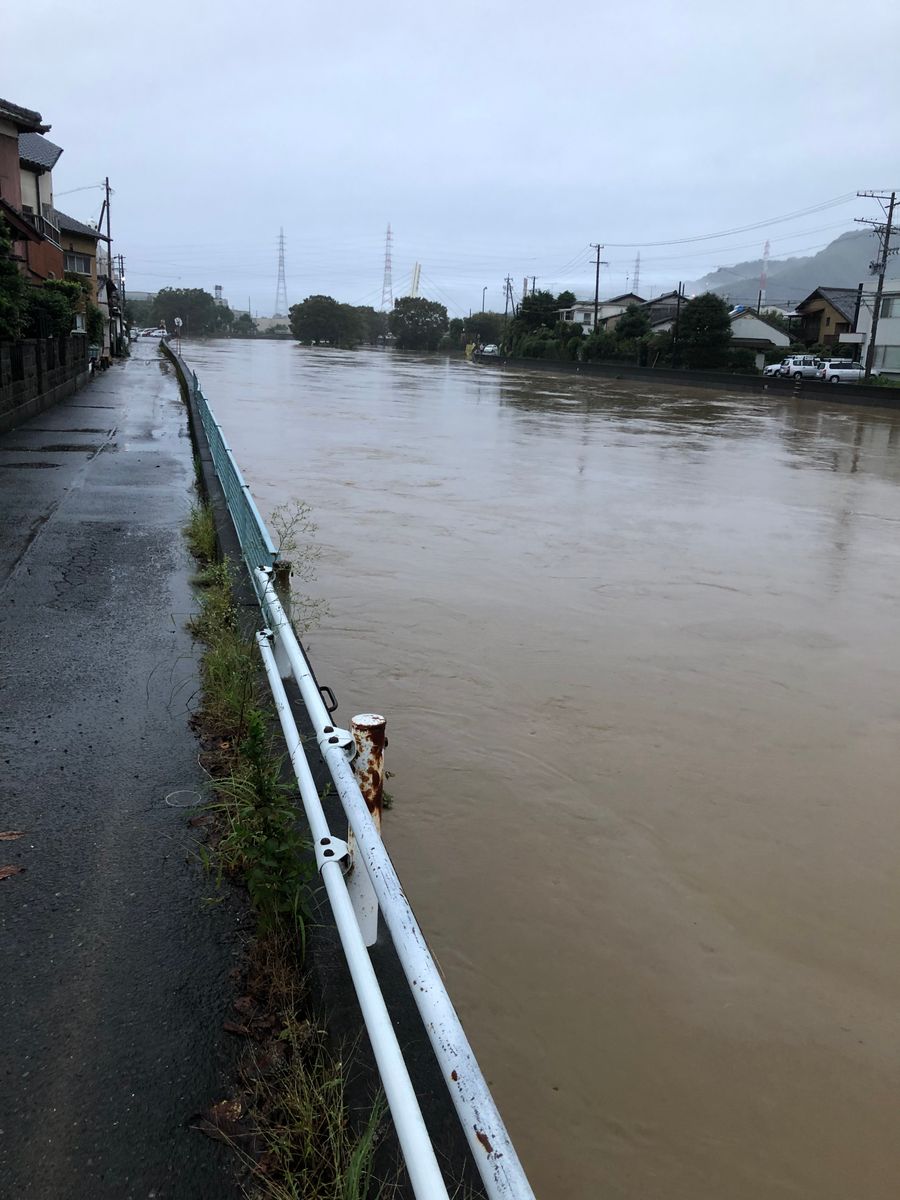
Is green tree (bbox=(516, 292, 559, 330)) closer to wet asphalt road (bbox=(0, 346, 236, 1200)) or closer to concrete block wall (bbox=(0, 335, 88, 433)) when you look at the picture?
concrete block wall (bbox=(0, 335, 88, 433))

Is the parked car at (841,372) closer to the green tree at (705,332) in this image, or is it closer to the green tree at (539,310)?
the green tree at (705,332)

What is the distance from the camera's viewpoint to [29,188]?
33.4 m

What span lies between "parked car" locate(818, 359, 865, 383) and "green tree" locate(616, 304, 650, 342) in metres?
16.0

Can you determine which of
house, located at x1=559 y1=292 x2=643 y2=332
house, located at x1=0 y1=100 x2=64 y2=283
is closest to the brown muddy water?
house, located at x1=0 y1=100 x2=64 y2=283

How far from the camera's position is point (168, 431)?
16062mm

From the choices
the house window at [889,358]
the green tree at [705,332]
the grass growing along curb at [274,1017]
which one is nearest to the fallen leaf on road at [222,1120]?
the grass growing along curb at [274,1017]

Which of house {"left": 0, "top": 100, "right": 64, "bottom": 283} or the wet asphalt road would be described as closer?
the wet asphalt road

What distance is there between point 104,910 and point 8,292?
43.4 feet

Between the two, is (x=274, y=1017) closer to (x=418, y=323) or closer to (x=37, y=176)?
(x=37, y=176)

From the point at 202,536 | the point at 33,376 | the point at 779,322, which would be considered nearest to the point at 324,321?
the point at 779,322

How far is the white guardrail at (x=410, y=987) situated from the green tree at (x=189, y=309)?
470 feet

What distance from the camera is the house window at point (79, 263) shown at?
5209 cm

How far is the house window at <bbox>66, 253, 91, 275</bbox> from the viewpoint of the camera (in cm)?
5209

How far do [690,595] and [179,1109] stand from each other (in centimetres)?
689
